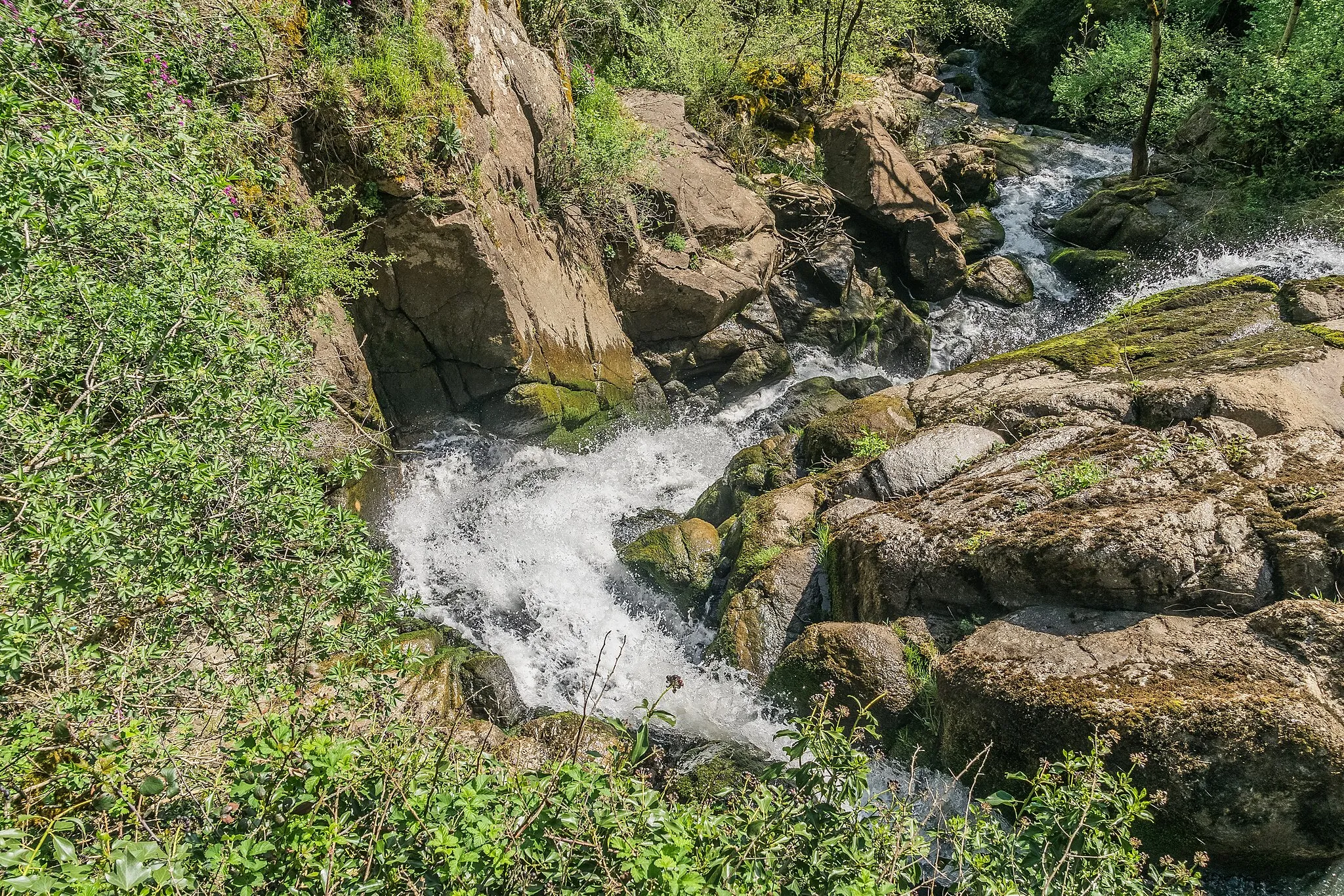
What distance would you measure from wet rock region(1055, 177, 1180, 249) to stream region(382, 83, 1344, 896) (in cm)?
137

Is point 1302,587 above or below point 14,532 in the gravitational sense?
below

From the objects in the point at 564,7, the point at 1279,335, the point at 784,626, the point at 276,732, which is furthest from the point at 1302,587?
the point at 564,7

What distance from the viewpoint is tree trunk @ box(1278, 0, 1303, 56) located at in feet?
43.0

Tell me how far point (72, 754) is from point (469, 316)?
6.33 m

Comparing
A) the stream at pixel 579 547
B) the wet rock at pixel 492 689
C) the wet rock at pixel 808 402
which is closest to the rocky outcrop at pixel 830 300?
the stream at pixel 579 547

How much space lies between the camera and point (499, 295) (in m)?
8.26

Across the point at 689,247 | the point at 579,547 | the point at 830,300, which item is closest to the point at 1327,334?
the point at 830,300

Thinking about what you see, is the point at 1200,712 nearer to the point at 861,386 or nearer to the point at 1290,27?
the point at 861,386

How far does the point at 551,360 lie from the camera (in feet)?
29.7

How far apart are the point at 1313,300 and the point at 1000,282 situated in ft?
17.9

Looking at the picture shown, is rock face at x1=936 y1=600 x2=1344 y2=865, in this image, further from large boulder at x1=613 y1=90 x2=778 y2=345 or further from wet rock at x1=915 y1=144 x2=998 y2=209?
wet rock at x1=915 y1=144 x2=998 y2=209

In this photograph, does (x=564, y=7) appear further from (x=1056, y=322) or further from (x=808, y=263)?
(x=1056, y=322)

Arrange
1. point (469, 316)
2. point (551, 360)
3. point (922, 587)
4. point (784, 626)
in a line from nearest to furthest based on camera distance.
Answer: point (922, 587) → point (784, 626) → point (469, 316) → point (551, 360)

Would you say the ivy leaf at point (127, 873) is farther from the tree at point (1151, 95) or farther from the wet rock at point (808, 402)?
the tree at point (1151, 95)
